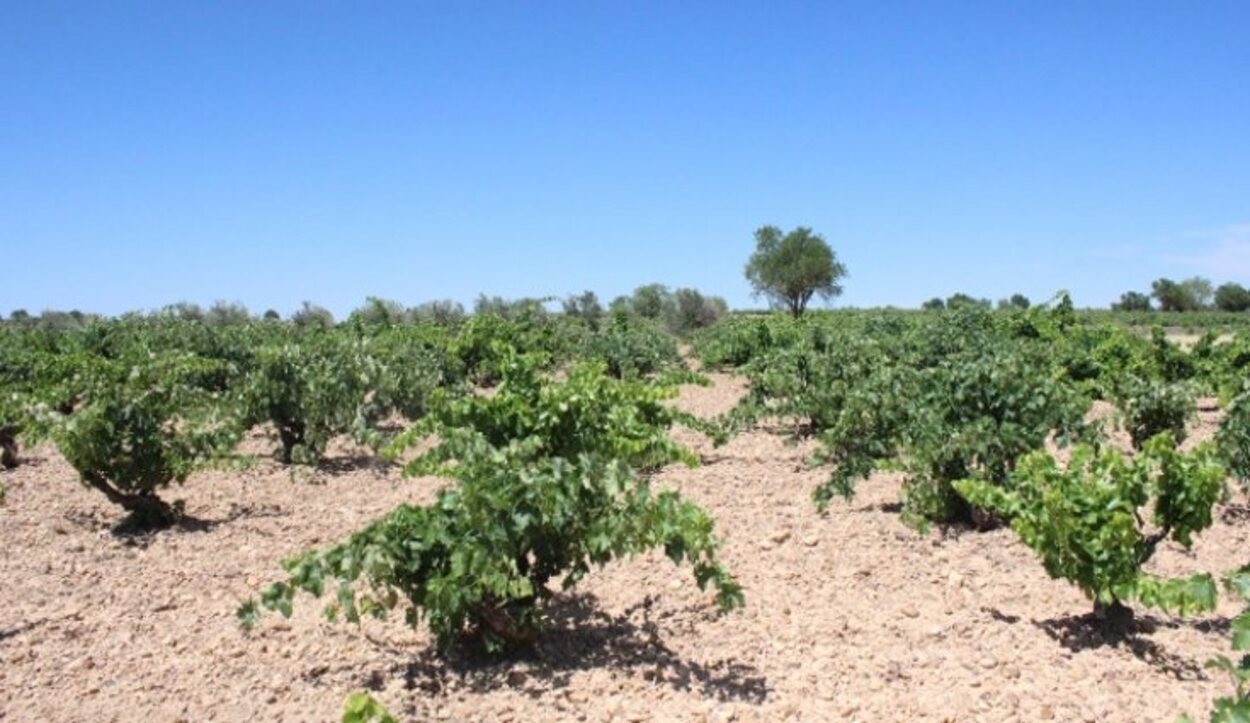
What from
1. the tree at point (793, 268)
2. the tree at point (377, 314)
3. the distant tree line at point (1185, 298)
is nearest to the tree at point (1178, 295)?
the distant tree line at point (1185, 298)

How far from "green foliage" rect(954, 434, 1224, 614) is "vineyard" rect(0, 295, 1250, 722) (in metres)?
0.02

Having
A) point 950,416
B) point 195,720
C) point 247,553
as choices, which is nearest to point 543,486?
point 195,720

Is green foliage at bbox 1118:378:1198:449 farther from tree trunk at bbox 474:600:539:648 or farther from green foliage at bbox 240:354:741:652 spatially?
tree trunk at bbox 474:600:539:648

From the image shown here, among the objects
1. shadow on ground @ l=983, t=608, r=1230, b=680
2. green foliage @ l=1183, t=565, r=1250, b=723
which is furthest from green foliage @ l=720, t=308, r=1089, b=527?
green foliage @ l=1183, t=565, r=1250, b=723

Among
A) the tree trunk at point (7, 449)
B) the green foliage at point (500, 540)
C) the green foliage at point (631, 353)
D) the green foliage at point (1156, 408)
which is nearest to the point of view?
the green foliage at point (500, 540)

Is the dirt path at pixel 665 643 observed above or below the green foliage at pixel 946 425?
below

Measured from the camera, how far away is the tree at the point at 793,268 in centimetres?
6281

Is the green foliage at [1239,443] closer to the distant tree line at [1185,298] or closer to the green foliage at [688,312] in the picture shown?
the green foliage at [688,312]

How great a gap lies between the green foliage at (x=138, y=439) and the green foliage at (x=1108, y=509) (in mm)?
6016

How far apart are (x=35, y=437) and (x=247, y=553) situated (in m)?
2.08

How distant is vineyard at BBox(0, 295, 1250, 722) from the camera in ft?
14.7

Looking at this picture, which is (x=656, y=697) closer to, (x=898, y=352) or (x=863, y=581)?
(x=863, y=581)

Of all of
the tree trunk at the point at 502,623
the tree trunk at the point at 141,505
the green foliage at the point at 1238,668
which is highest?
the green foliage at the point at 1238,668

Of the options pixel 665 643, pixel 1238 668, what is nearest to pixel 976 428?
pixel 665 643
